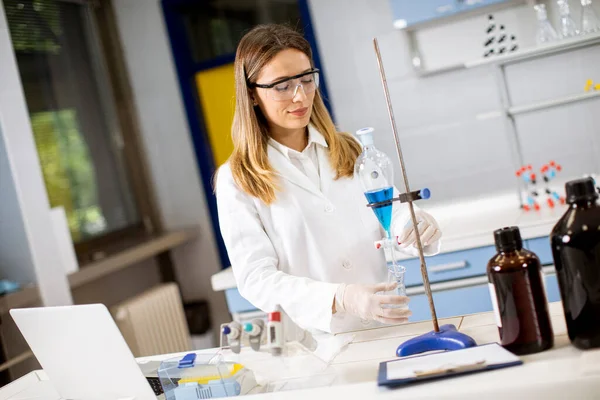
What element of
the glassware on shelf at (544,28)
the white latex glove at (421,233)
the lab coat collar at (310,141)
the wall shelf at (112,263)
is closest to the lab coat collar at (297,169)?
the lab coat collar at (310,141)

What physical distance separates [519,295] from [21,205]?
2443 mm

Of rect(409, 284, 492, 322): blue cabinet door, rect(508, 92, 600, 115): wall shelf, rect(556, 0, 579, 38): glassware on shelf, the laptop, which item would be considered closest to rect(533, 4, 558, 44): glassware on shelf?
rect(556, 0, 579, 38): glassware on shelf

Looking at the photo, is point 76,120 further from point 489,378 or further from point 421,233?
point 489,378

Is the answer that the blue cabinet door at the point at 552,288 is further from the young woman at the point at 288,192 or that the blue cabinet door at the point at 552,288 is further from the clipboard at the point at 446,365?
the clipboard at the point at 446,365

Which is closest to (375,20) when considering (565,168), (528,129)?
(528,129)

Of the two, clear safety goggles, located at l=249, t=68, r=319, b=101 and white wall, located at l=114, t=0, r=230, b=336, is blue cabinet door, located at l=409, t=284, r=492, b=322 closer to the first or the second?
clear safety goggles, located at l=249, t=68, r=319, b=101

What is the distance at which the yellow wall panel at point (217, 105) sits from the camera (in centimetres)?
460

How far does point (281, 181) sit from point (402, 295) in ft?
1.85

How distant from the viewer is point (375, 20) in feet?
12.6

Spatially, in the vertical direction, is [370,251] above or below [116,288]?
above

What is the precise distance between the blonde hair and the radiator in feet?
7.36

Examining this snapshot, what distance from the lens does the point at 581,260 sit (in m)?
1.18

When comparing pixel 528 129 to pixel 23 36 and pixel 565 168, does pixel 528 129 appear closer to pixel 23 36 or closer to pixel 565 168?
pixel 565 168

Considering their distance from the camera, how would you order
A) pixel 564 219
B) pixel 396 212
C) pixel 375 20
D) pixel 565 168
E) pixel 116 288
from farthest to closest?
pixel 116 288
pixel 375 20
pixel 565 168
pixel 396 212
pixel 564 219
